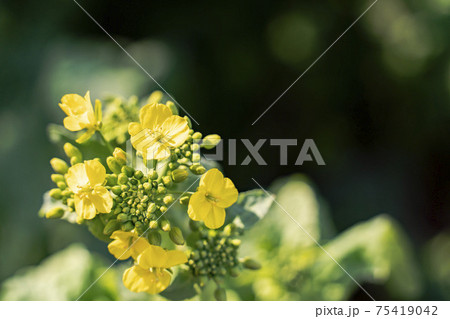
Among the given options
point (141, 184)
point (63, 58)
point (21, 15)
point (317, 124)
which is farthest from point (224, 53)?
point (141, 184)

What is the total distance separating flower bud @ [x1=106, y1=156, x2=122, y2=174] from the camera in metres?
1.50

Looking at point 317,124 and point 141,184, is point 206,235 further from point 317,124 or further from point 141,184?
point 317,124

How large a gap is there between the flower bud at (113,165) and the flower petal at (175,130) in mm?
190

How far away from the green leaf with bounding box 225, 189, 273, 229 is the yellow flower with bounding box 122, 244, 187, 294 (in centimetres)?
28

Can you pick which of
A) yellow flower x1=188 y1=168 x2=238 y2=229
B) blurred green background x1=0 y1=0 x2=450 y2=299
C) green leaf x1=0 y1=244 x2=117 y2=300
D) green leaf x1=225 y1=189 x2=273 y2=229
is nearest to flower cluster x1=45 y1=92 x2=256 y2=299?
yellow flower x1=188 y1=168 x2=238 y2=229

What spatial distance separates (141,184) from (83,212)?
0.64ft

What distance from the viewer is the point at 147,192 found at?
58.4 inches

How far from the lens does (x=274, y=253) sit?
2.28 metres

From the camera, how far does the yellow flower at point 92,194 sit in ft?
4.65

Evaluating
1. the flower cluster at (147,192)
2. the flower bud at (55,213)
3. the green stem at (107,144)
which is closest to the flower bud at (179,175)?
the flower cluster at (147,192)

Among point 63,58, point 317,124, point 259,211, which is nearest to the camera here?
point 259,211

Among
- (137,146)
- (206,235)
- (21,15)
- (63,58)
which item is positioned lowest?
(206,235)

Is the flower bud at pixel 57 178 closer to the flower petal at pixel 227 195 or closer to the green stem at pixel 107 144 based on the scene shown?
the green stem at pixel 107 144

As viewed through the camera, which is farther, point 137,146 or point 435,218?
point 435,218
